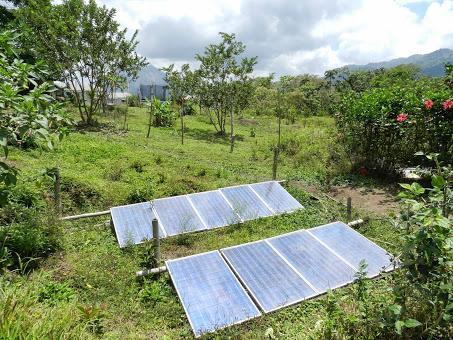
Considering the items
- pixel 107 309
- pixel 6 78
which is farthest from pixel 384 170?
pixel 6 78

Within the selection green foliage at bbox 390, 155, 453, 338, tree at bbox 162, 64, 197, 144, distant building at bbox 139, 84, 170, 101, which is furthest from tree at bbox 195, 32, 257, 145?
green foliage at bbox 390, 155, 453, 338

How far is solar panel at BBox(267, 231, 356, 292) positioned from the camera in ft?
17.5

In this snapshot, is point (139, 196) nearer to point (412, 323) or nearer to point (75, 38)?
point (412, 323)

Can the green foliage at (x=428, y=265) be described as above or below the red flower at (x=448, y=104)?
below

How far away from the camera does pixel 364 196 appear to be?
9.41 metres

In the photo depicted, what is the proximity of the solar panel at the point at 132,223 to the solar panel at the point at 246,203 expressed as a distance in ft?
6.28

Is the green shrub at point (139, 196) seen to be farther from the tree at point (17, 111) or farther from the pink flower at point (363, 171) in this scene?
the pink flower at point (363, 171)

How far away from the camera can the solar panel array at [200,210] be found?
681 centimetres

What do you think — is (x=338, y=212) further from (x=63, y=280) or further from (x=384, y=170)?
(x=63, y=280)

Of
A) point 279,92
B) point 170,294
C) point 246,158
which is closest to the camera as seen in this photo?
point 170,294

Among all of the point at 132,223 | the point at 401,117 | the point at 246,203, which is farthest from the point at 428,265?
the point at 401,117

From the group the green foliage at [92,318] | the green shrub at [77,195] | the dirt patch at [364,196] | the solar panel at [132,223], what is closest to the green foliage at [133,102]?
the green shrub at [77,195]

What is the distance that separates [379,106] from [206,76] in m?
12.0

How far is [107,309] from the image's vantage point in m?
4.89
